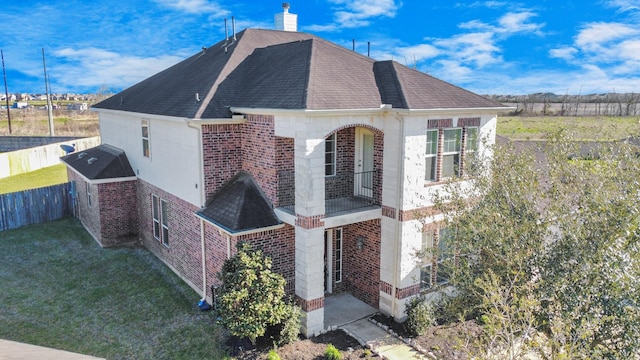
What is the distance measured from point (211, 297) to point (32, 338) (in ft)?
14.5

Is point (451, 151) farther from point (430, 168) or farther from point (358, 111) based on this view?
point (358, 111)

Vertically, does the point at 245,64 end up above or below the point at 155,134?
above

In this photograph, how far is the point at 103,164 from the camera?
17516 millimetres

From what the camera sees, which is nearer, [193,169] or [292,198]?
[292,198]

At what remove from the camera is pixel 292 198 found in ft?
37.6

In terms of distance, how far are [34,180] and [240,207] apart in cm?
2500

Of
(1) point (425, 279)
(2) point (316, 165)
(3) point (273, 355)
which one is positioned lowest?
(3) point (273, 355)

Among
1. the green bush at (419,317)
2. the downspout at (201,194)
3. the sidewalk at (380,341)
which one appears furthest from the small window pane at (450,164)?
the downspout at (201,194)

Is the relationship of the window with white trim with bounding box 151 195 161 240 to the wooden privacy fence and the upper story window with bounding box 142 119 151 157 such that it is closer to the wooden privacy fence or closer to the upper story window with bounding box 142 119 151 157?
the upper story window with bounding box 142 119 151 157

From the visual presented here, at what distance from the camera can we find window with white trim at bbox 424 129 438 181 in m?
11.9

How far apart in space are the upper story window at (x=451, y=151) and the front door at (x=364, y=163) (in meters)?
2.10

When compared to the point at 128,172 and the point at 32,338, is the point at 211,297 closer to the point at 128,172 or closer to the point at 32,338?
the point at 32,338

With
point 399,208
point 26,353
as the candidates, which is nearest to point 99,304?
point 26,353

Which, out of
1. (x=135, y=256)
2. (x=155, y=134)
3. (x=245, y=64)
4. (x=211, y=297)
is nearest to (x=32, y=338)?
(x=211, y=297)
